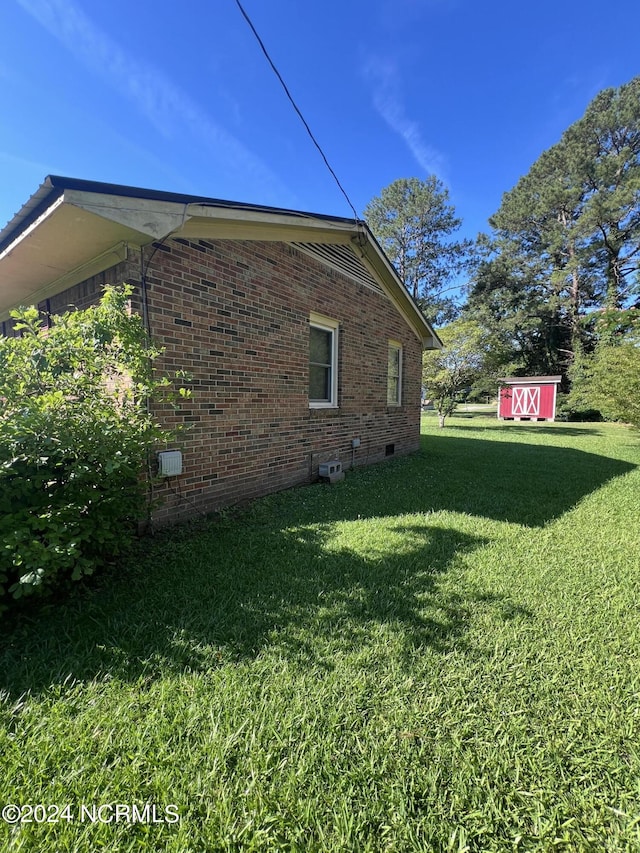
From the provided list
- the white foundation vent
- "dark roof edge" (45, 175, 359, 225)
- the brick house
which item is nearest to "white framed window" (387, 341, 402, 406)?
the brick house

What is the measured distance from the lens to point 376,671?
6.33ft

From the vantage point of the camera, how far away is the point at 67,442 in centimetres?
225

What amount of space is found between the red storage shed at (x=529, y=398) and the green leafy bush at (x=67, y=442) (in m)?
24.7

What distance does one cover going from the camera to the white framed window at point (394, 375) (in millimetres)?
8414

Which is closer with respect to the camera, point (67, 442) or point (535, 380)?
point (67, 442)

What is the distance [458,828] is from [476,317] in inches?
1231

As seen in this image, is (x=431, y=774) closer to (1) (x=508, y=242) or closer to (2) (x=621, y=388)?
(2) (x=621, y=388)

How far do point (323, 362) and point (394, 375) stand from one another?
2885 millimetres

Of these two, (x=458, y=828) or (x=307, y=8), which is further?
(x=307, y=8)

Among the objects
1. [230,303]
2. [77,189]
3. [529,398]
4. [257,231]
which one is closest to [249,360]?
[230,303]

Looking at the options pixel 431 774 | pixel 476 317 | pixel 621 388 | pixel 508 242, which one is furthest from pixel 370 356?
pixel 508 242

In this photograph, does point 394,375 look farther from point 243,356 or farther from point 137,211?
point 137,211

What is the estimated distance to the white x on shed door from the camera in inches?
936

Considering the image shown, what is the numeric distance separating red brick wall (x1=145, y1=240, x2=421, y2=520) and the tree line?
19.7m
